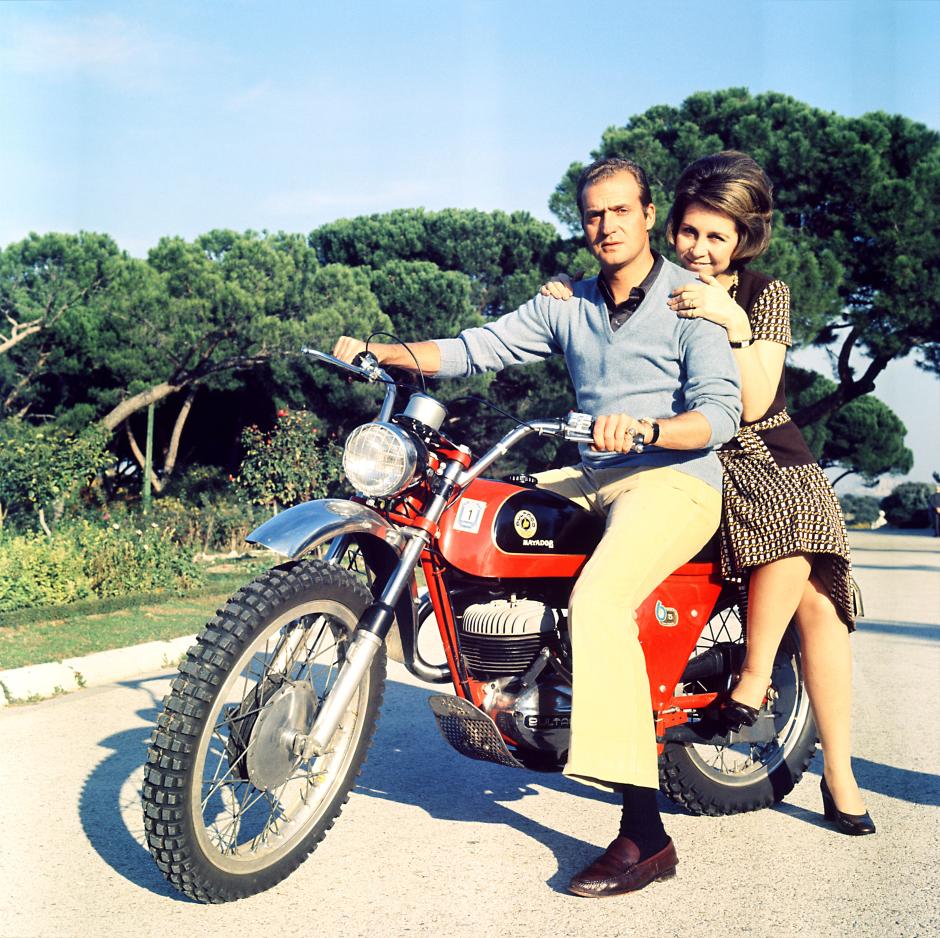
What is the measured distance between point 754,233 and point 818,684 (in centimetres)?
157

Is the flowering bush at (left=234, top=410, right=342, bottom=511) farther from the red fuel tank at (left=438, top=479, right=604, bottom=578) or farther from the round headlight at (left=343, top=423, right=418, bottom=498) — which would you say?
the round headlight at (left=343, top=423, right=418, bottom=498)

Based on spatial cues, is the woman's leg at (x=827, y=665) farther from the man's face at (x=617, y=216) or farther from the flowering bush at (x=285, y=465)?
the flowering bush at (x=285, y=465)

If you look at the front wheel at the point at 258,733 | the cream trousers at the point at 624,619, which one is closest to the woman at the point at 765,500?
the cream trousers at the point at 624,619

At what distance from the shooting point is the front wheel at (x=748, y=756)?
405cm

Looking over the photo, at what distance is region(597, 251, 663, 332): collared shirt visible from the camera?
3682mm

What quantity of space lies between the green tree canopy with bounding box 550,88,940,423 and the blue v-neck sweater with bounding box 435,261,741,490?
836 inches

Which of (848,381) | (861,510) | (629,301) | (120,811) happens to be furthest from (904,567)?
(861,510)

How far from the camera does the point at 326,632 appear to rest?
3488 millimetres

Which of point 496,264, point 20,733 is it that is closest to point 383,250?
point 496,264

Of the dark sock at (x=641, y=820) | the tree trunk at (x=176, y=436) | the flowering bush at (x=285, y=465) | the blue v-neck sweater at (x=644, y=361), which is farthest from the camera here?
the tree trunk at (x=176, y=436)

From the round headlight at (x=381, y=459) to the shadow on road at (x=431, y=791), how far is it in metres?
1.24

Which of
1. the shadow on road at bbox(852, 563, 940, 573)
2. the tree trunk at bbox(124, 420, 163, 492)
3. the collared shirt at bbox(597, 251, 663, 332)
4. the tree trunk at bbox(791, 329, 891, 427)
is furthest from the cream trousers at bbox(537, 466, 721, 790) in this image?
the tree trunk at bbox(791, 329, 891, 427)

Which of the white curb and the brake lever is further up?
the brake lever

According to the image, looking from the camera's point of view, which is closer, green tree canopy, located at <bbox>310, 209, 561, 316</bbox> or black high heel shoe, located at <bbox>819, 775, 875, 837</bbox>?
black high heel shoe, located at <bbox>819, 775, 875, 837</bbox>
